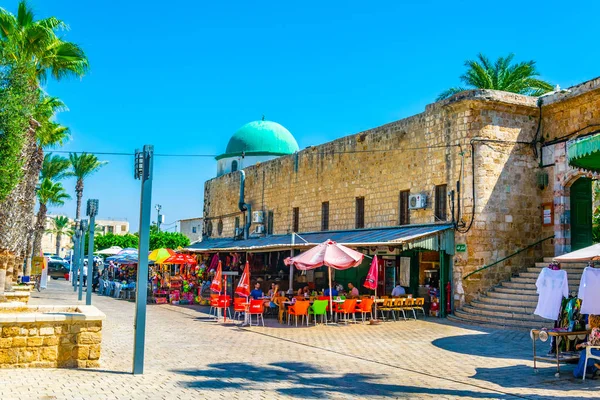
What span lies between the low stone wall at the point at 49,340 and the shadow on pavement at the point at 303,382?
129cm

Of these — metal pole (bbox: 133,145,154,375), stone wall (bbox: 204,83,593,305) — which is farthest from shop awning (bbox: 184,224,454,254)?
metal pole (bbox: 133,145,154,375)

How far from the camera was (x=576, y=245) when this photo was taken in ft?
53.8

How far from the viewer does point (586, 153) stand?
25.3ft

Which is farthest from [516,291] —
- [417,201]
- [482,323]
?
[417,201]

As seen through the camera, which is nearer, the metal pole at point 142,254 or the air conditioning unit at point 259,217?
the metal pole at point 142,254

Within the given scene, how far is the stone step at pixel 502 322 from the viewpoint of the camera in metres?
13.5

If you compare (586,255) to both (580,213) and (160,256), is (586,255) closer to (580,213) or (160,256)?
(580,213)

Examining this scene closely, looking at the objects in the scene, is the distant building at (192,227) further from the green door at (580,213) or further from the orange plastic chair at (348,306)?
the green door at (580,213)

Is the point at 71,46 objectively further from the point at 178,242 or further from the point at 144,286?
the point at 178,242

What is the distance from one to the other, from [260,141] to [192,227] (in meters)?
23.0

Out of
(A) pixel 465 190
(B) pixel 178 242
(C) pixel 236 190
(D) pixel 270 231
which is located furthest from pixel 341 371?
(B) pixel 178 242

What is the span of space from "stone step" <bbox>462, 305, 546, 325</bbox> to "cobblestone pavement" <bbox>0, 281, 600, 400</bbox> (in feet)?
3.31

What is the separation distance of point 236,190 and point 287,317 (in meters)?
15.4

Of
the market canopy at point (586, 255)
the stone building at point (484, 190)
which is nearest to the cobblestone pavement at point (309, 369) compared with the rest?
the market canopy at point (586, 255)
